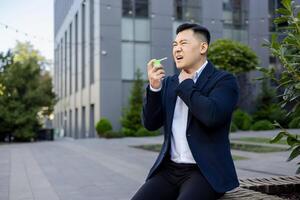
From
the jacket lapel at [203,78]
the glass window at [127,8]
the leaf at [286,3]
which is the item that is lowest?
the jacket lapel at [203,78]

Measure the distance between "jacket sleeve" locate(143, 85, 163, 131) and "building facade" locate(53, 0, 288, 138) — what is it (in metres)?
23.3

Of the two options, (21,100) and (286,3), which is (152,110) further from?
(21,100)

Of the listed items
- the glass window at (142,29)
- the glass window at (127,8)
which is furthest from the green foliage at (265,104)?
the glass window at (127,8)

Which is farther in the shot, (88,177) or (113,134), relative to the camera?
(113,134)

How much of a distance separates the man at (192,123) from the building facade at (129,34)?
76.7ft

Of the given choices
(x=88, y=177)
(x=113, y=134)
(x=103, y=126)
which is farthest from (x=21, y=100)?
(x=88, y=177)

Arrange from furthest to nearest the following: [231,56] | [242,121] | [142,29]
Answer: [242,121]
[142,29]
[231,56]

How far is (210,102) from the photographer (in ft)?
7.65

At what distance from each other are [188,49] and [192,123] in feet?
1.45

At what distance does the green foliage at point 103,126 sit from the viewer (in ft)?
83.2

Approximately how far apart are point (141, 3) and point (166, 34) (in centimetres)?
249

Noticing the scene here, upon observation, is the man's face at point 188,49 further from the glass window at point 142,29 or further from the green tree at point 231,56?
the glass window at point 142,29

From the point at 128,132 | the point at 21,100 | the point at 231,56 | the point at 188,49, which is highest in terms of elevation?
the point at 231,56

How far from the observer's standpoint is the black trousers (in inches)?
95.3
